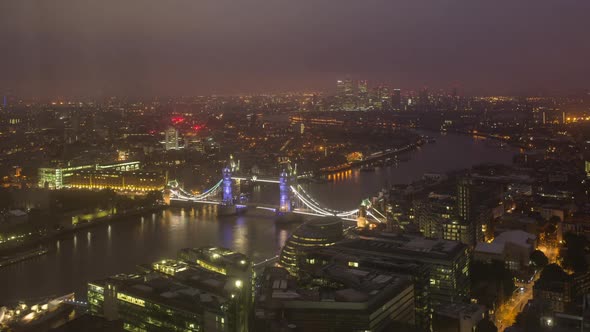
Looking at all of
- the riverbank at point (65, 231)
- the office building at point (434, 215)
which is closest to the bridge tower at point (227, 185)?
the riverbank at point (65, 231)

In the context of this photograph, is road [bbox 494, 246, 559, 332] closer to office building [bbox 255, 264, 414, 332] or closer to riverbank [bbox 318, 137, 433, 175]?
office building [bbox 255, 264, 414, 332]

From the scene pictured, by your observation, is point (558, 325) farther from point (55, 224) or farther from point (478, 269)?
point (55, 224)

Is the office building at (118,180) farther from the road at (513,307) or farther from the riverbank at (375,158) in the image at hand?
the road at (513,307)

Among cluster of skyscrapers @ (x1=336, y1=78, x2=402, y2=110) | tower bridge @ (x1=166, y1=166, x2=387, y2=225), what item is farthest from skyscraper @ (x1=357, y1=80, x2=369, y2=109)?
tower bridge @ (x1=166, y1=166, x2=387, y2=225)

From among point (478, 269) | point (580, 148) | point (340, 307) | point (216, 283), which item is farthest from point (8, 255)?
point (580, 148)

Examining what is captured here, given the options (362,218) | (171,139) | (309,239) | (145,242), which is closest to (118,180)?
(145,242)

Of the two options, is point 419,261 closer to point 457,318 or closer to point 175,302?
point 457,318
